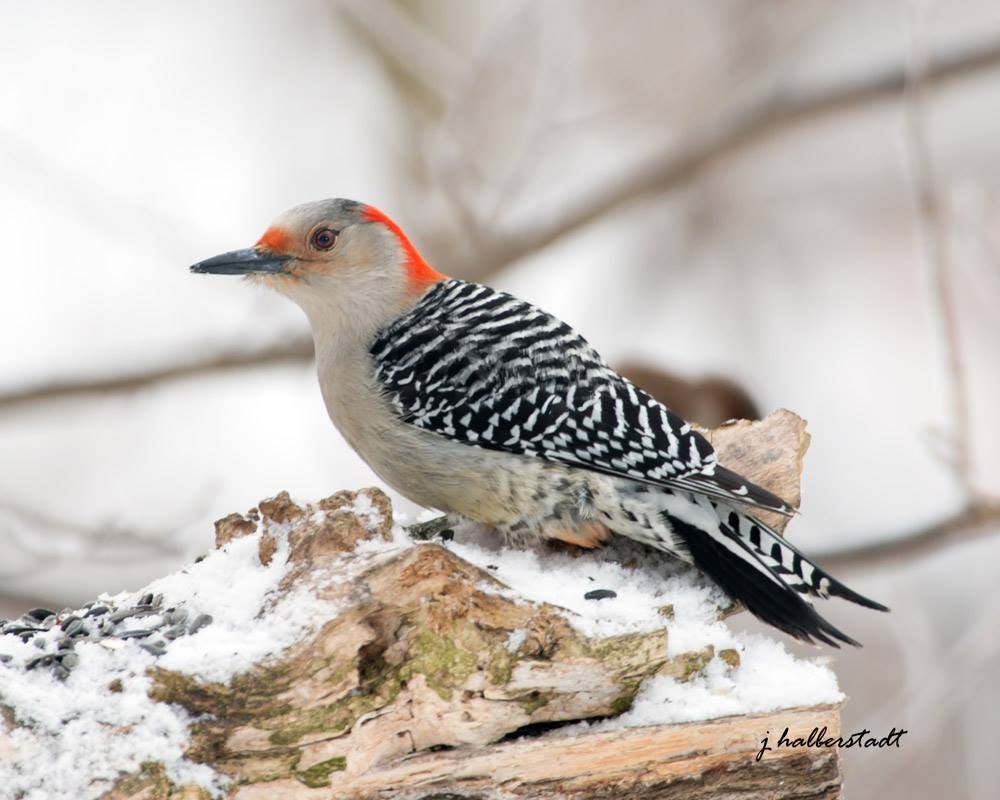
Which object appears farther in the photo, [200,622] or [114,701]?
[200,622]

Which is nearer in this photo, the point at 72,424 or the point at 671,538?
the point at 671,538

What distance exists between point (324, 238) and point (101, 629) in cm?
204

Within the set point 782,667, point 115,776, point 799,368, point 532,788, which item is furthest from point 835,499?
point 115,776

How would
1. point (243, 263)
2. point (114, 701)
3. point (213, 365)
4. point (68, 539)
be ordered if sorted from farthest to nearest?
point (213, 365), point (68, 539), point (243, 263), point (114, 701)

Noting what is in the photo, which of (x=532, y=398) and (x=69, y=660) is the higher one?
(x=532, y=398)

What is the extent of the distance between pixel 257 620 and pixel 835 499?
5.59 meters

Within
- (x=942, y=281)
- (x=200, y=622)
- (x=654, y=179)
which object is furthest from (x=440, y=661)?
(x=654, y=179)

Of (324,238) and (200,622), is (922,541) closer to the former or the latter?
(324,238)

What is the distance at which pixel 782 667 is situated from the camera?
3596 millimetres

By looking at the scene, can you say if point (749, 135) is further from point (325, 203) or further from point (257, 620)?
point (257, 620)

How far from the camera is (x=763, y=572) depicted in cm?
395

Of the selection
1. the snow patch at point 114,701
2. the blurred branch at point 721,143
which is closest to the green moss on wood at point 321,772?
the snow patch at point 114,701

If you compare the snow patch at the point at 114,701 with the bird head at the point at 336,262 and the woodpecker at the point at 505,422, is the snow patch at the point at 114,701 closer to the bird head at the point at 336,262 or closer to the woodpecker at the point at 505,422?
the woodpecker at the point at 505,422

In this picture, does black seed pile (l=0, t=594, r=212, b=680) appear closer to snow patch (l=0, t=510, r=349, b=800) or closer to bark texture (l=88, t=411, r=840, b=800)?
snow patch (l=0, t=510, r=349, b=800)
